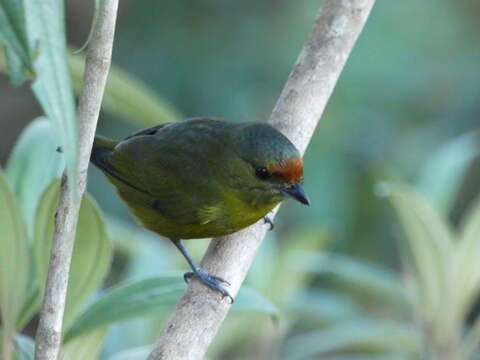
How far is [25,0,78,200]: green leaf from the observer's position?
821mm

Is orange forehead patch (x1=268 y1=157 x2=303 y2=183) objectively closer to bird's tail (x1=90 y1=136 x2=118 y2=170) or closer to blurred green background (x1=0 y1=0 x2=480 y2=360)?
bird's tail (x1=90 y1=136 x2=118 y2=170)

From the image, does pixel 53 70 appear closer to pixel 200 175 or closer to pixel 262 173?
pixel 262 173

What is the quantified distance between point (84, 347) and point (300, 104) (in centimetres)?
84

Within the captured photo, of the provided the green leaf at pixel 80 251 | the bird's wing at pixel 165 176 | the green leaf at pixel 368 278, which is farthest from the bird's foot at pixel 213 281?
the green leaf at pixel 368 278

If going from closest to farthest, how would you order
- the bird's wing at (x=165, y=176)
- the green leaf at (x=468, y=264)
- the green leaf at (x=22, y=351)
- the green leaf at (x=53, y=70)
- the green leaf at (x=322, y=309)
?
1. the green leaf at (x=53, y=70)
2. the green leaf at (x=22, y=351)
3. the bird's wing at (x=165, y=176)
4. the green leaf at (x=468, y=264)
5. the green leaf at (x=322, y=309)

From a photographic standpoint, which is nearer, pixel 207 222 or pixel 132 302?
pixel 132 302

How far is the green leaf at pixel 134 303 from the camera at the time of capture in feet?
5.45

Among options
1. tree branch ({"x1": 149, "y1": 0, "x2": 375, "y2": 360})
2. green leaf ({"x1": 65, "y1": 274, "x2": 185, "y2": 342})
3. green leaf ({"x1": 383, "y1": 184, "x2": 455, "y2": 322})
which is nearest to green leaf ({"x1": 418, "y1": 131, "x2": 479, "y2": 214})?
green leaf ({"x1": 383, "y1": 184, "x2": 455, "y2": 322})

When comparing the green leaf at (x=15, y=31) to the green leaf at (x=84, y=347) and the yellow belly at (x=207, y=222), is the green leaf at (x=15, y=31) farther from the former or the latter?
the yellow belly at (x=207, y=222)

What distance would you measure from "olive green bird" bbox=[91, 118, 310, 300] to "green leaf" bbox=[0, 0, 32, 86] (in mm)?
1339

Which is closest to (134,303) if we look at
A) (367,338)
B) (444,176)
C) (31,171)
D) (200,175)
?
(31,171)

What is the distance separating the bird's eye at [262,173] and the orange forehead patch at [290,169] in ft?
0.11

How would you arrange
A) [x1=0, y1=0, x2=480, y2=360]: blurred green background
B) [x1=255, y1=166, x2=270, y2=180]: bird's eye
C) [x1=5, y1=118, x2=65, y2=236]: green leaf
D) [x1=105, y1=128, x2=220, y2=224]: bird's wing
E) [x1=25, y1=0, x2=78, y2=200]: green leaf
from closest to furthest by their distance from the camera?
[x1=25, y1=0, x2=78, y2=200]: green leaf
[x1=5, y1=118, x2=65, y2=236]: green leaf
[x1=255, y1=166, x2=270, y2=180]: bird's eye
[x1=105, y1=128, x2=220, y2=224]: bird's wing
[x1=0, y1=0, x2=480, y2=360]: blurred green background

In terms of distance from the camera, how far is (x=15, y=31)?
0.84m
